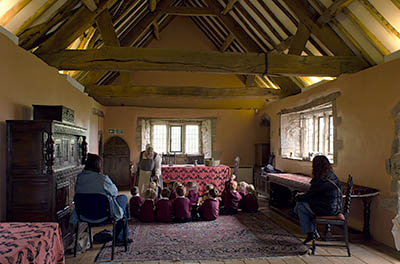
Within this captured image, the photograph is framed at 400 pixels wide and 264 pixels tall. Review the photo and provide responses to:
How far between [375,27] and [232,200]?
3.67 m

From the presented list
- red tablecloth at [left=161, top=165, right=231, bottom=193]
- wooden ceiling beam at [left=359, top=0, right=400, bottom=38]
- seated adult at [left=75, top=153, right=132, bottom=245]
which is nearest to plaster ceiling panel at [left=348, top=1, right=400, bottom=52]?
wooden ceiling beam at [left=359, top=0, right=400, bottom=38]

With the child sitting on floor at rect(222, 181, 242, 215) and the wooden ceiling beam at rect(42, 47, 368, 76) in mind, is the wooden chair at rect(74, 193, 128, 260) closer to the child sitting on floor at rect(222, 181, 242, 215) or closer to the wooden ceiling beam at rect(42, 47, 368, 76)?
the wooden ceiling beam at rect(42, 47, 368, 76)

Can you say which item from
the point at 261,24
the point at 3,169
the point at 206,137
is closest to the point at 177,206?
the point at 3,169

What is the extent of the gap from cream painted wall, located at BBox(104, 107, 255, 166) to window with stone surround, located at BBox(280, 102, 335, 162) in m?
2.32

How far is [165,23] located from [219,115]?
332cm

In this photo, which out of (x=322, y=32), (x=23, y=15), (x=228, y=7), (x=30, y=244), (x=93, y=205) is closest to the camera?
(x=30, y=244)

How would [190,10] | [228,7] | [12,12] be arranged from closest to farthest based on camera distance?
[12,12] < [228,7] < [190,10]

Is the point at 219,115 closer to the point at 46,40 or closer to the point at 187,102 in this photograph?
the point at 187,102

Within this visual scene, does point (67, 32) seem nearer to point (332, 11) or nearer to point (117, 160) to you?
point (332, 11)

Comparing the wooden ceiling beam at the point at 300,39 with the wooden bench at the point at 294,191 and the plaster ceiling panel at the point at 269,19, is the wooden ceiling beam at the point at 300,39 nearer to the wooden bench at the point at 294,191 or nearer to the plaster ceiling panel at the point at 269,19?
the plaster ceiling panel at the point at 269,19

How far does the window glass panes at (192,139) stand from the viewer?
10039 mm

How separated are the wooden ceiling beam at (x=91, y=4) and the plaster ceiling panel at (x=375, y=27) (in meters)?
3.76

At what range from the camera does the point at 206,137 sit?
9969mm

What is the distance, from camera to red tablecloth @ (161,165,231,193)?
292 inches
